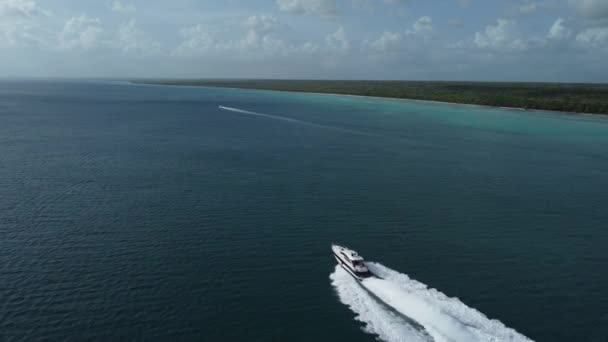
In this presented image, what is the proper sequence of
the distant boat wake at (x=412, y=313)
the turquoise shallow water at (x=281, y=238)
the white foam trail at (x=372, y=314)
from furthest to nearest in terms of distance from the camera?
1. the turquoise shallow water at (x=281, y=238)
2. the white foam trail at (x=372, y=314)
3. the distant boat wake at (x=412, y=313)

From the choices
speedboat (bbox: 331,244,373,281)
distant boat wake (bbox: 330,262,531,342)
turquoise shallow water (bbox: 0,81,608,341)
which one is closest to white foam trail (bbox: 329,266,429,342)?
distant boat wake (bbox: 330,262,531,342)

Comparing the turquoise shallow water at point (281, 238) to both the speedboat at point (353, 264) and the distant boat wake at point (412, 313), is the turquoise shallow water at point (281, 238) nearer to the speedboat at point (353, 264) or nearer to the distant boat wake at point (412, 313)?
the distant boat wake at point (412, 313)

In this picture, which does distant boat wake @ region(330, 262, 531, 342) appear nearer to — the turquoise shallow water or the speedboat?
the turquoise shallow water

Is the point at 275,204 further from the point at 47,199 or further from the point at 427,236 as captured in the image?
the point at 47,199

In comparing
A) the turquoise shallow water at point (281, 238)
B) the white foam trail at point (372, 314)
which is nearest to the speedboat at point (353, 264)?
the white foam trail at point (372, 314)

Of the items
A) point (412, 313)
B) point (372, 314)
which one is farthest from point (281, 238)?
point (412, 313)

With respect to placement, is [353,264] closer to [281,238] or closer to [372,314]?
[372,314]
